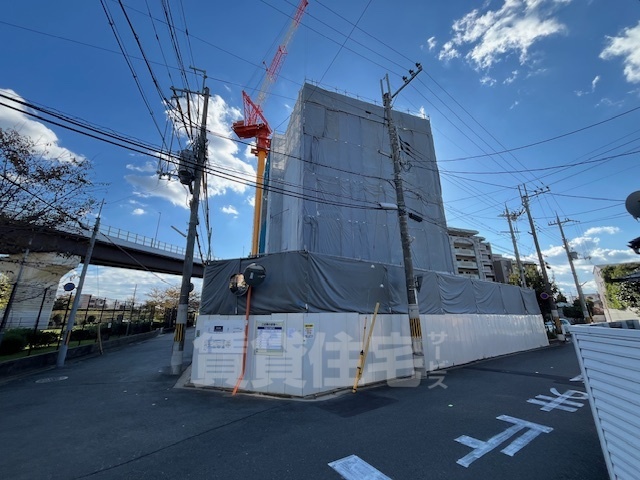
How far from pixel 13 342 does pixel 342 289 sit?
A: 14775mm

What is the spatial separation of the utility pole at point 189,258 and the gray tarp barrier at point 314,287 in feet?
6.81

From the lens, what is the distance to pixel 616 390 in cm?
279

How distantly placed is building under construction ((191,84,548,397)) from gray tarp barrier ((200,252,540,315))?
3 centimetres

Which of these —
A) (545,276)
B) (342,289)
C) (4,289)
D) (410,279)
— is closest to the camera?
(342,289)

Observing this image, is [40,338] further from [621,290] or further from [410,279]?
[621,290]

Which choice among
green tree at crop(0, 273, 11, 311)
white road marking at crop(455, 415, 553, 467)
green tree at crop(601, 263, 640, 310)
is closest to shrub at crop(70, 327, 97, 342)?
green tree at crop(0, 273, 11, 311)

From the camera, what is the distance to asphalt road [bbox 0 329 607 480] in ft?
11.9

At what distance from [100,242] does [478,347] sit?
85.0ft

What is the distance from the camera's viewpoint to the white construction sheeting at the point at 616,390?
257 cm

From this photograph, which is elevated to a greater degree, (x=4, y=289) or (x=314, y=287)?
(x=4, y=289)

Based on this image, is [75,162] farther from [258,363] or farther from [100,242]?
[100,242]

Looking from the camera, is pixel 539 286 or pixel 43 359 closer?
pixel 43 359

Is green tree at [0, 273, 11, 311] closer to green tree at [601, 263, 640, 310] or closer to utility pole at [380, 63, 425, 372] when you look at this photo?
utility pole at [380, 63, 425, 372]

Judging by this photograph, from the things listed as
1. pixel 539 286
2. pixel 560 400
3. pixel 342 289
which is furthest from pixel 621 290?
pixel 342 289
